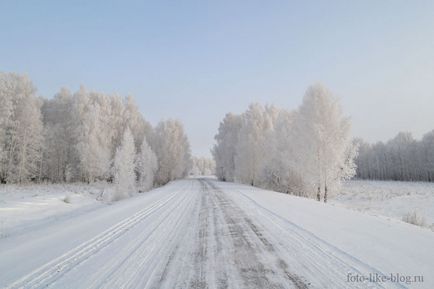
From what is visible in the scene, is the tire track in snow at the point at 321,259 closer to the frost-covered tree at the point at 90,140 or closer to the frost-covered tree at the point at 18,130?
the frost-covered tree at the point at 18,130

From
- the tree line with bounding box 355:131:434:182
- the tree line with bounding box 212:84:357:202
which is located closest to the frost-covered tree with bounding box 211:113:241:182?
the tree line with bounding box 212:84:357:202

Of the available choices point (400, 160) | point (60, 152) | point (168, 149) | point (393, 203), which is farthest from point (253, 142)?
point (400, 160)

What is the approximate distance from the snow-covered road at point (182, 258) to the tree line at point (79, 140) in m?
26.1

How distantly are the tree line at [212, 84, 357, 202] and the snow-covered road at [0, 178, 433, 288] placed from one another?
16.2 metres

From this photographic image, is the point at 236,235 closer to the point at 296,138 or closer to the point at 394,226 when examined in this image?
the point at 394,226

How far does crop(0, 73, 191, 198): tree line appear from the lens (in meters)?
38.2

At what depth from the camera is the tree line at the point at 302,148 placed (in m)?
24.6

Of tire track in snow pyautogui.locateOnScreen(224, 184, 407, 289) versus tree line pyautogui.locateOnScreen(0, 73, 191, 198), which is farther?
tree line pyautogui.locateOnScreen(0, 73, 191, 198)

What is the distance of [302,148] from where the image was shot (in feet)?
86.8

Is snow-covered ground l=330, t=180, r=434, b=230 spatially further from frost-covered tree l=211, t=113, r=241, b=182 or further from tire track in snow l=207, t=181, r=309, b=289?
frost-covered tree l=211, t=113, r=241, b=182

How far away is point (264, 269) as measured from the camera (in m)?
5.51

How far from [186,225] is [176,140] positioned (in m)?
61.0

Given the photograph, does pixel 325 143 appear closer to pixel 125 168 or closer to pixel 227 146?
pixel 125 168

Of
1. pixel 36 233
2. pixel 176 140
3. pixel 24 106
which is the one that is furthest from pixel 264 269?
pixel 176 140
